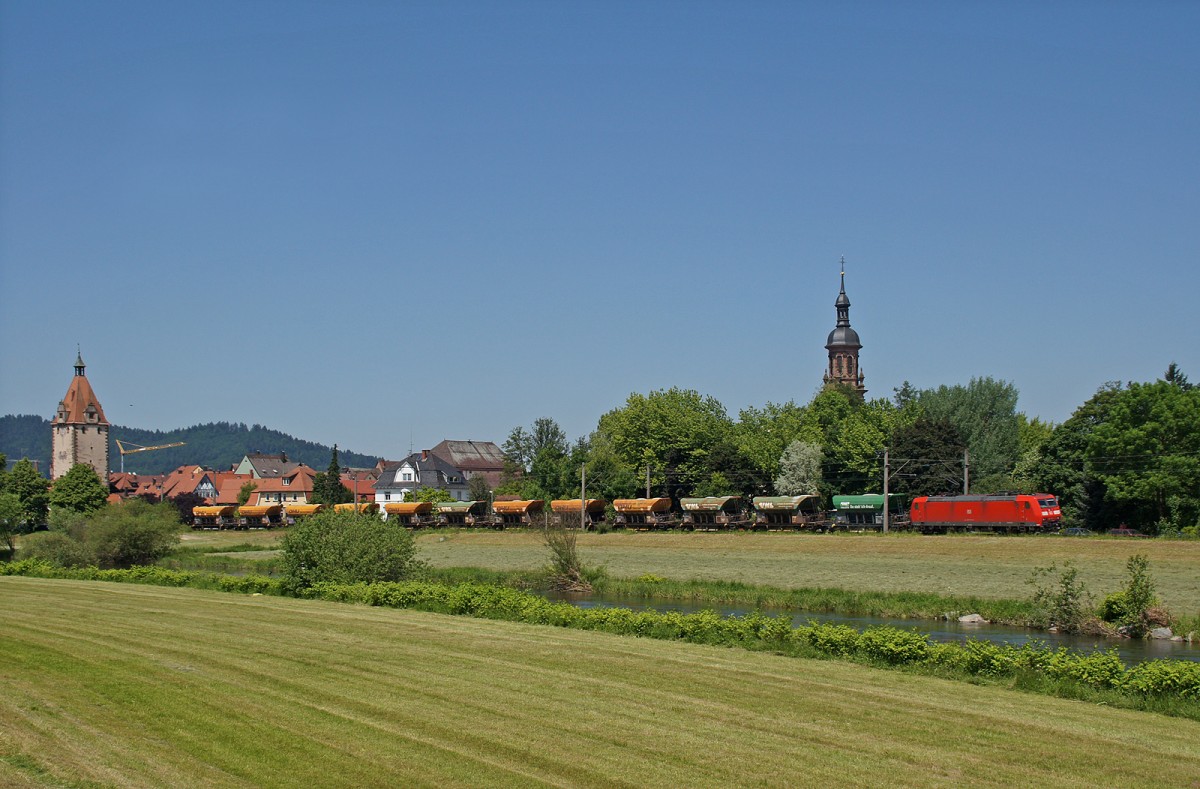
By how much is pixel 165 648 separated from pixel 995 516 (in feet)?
206

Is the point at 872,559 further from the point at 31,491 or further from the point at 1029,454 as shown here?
the point at 31,491

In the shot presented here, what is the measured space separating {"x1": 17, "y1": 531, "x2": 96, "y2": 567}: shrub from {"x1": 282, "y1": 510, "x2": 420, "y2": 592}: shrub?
21297 mm

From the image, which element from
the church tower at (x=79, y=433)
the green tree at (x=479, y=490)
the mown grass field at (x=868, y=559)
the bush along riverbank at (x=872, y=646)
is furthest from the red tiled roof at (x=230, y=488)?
the bush along riverbank at (x=872, y=646)

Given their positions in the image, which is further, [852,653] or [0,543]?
[0,543]

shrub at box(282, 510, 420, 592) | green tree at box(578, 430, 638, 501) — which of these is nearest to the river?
shrub at box(282, 510, 420, 592)

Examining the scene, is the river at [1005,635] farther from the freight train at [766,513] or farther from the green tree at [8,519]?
the green tree at [8,519]

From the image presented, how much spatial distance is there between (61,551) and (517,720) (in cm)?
5256

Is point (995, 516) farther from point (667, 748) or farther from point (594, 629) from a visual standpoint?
point (667, 748)

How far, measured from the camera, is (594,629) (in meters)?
29.2

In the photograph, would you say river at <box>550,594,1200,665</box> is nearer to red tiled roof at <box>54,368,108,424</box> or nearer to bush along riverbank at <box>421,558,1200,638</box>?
bush along riverbank at <box>421,558,1200,638</box>

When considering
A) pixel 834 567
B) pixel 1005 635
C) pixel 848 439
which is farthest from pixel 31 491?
pixel 1005 635

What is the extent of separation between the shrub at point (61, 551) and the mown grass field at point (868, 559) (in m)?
19.4

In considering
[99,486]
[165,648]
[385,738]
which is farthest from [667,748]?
[99,486]

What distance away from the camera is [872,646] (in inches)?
944
